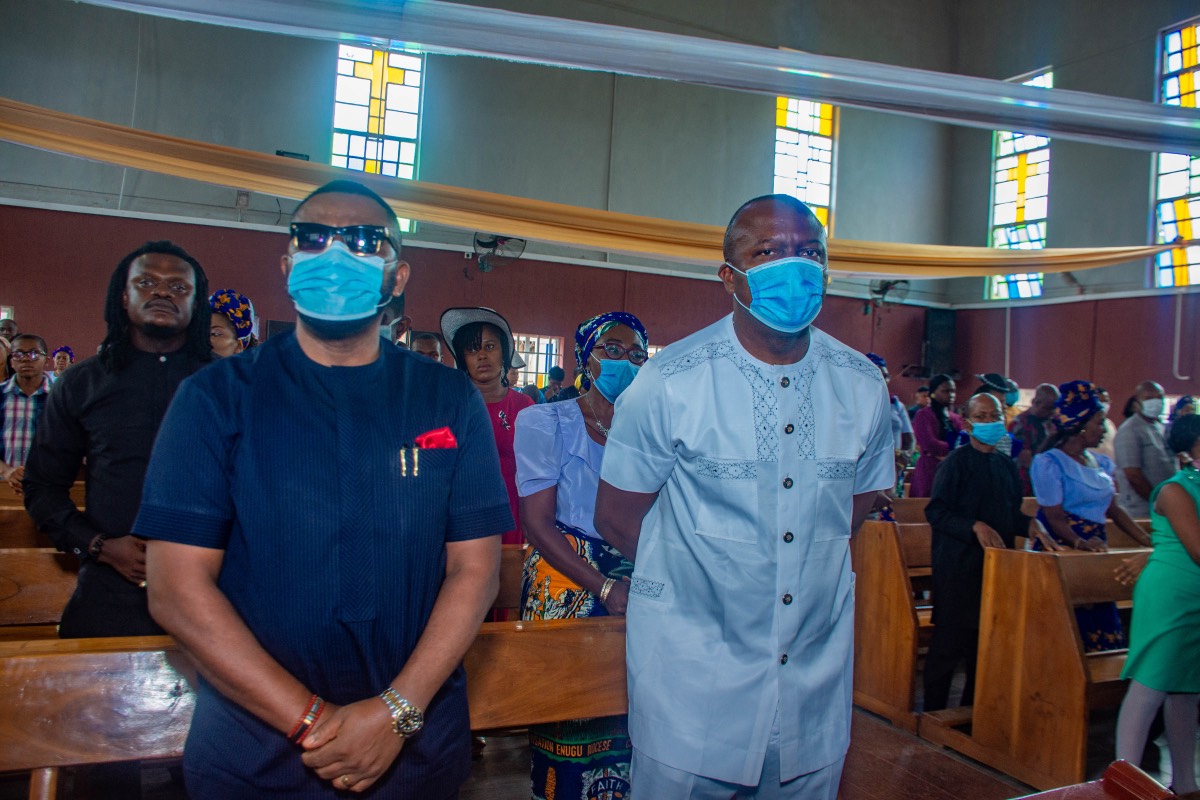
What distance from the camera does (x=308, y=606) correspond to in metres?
1.24

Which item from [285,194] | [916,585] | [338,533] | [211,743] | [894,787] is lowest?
[894,787]

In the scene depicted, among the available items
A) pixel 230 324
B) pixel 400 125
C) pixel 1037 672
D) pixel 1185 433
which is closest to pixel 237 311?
pixel 230 324

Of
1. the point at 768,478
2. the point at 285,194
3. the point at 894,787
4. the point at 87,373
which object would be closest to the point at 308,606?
the point at 768,478

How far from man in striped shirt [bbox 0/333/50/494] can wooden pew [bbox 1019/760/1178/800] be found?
529 cm

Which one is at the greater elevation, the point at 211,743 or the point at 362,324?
the point at 362,324

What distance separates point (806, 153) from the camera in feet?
48.7

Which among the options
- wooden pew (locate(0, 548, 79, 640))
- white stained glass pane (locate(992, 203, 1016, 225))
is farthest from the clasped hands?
white stained glass pane (locate(992, 203, 1016, 225))

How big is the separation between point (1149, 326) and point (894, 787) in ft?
39.2

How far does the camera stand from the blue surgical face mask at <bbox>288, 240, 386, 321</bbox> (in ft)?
4.32

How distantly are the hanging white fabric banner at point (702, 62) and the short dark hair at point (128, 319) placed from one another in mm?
618

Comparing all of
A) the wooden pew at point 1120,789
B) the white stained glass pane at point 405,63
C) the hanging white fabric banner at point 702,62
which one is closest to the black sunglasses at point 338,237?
the hanging white fabric banner at point 702,62

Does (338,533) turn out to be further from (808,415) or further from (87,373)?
(87,373)

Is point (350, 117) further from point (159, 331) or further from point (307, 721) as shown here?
point (307, 721)

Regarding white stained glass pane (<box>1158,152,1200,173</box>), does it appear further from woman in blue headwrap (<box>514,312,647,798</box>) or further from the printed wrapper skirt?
the printed wrapper skirt
